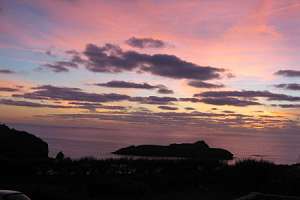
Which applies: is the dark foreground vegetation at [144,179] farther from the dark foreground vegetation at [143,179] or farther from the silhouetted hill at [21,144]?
the silhouetted hill at [21,144]

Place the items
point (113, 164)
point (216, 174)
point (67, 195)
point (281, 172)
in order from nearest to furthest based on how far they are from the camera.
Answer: point (67, 195) < point (281, 172) < point (216, 174) < point (113, 164)

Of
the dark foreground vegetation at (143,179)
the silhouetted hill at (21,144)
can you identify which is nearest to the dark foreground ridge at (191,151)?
the silhouetted hill at (21,144)

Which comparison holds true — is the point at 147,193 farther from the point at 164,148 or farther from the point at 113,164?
the point at 164,148

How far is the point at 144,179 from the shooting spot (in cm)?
2486

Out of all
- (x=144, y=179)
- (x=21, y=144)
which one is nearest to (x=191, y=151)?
(x=21, y=144)

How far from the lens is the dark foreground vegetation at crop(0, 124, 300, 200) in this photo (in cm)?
2002

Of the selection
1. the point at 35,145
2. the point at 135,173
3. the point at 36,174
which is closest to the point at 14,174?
the point at 36,174

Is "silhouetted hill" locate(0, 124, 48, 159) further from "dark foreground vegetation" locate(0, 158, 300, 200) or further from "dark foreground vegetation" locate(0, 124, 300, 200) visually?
"dark foreground vegetation" locate(0, 158, 300, 200)

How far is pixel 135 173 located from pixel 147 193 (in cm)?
722

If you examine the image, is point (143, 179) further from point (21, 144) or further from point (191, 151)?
point (191, 151)

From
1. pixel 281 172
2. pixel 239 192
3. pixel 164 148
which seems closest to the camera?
pixel 239 192

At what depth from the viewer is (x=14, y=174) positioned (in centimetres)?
2602

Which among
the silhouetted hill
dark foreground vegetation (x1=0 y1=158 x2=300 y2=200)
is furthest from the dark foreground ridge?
dark foreground vegetation (x1=0 y1=158 x2=300 y2=200)

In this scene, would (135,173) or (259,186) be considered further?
(135,173)
